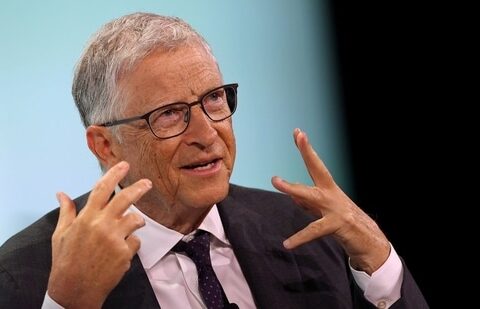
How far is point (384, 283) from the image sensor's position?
65.1 inches

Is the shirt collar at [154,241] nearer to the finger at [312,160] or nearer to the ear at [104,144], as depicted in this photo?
the ear at [104,144]

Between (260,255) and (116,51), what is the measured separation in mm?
613

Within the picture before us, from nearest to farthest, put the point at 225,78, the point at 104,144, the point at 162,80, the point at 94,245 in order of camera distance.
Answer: the point at 94,245, the point at 162,80, the point at 104,144, the point at 225,78

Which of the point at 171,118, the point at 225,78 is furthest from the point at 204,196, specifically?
the point at 225,78

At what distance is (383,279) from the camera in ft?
5.41

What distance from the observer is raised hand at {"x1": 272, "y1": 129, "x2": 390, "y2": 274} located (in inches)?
62.4

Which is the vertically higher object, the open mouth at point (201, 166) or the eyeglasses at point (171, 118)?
the eyeglasses at point (171, 118)

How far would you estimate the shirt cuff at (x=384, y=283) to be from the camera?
1.65 m

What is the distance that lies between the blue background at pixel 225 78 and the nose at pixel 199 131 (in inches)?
18.1

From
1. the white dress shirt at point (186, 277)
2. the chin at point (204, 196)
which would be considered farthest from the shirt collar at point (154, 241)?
the chin at point (204, 196)

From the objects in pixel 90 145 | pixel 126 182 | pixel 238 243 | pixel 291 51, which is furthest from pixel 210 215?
pixel 291 51

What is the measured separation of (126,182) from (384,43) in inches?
42.6

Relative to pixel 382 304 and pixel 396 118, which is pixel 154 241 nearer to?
pixel 382 304

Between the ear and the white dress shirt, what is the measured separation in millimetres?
132
